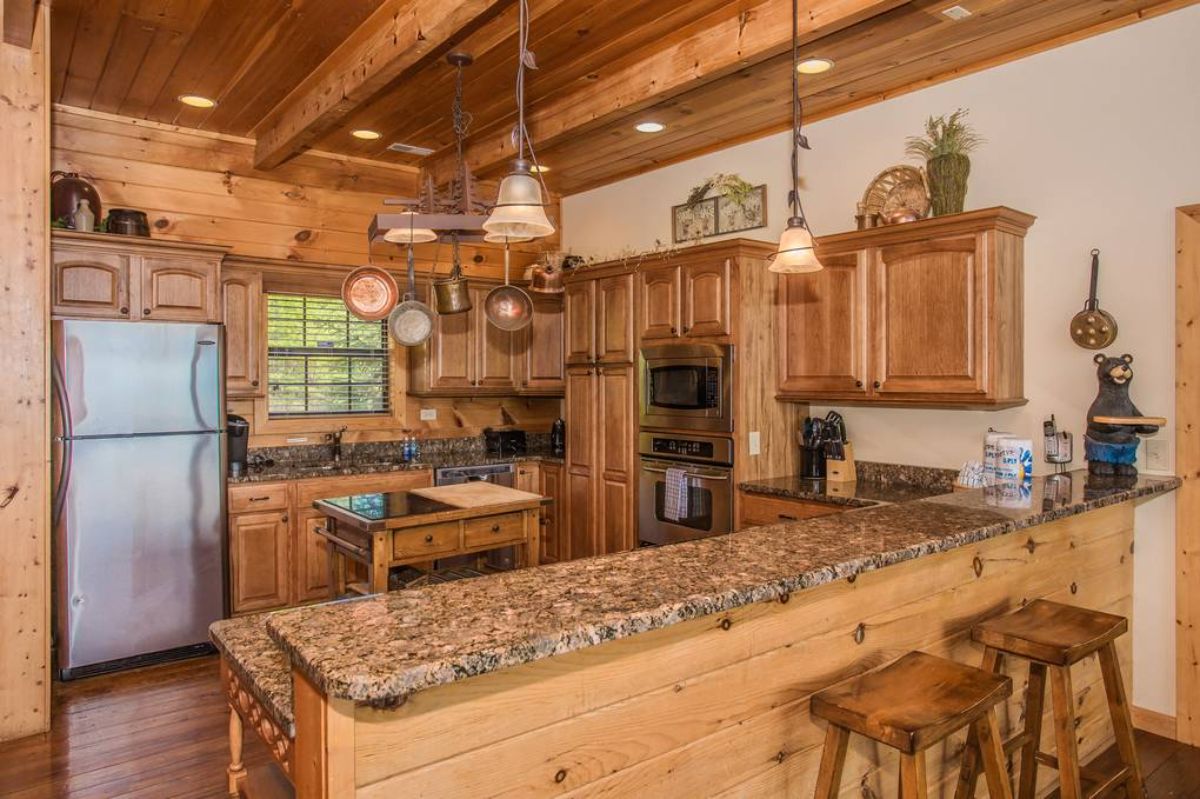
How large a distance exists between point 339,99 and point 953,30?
2.65 metres

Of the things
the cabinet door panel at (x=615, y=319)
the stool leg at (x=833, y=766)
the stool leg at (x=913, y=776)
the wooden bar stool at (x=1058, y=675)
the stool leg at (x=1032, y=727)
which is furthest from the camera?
the cabinet door panel at (x=615, y=319)

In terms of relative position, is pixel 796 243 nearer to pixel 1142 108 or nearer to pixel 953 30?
pixel 953 30

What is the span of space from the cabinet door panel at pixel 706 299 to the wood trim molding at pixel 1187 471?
191 cm

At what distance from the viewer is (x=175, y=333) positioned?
3977 mm

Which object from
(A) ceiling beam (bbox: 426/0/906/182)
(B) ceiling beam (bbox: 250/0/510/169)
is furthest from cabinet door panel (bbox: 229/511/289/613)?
(A) ceiling beam (bbox: 426/0/906/182)

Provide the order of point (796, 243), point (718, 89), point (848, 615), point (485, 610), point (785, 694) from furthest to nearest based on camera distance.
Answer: point (718, 89)
point (796, 243)
point (848, 615)
point (785, 694)
point (485, 610)

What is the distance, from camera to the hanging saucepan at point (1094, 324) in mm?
3186

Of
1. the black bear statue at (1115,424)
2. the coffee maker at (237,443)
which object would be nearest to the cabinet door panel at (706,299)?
the black bear statue at (1115,424)

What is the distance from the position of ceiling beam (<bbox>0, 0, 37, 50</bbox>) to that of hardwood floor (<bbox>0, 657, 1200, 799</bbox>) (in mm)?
2724

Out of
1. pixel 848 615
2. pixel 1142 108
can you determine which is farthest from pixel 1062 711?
pixel 1142 108

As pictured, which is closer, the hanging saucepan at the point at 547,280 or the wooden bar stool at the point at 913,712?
the wooden bar stool at the point at 913,712

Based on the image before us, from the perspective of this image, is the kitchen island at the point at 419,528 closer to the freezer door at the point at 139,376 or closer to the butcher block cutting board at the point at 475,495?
the butcher block cutting board at the point at 475,495

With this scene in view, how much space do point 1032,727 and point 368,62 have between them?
11.2ft

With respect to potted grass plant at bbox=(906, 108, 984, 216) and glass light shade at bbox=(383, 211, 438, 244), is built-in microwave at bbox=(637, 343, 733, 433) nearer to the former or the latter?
potted grass plant at bbox=(906, 108, 984, 216)
